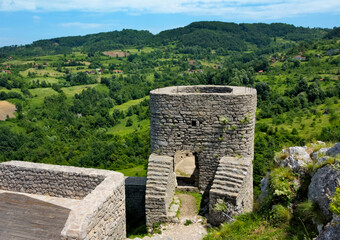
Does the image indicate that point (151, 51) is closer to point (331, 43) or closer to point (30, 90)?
point (30, 90)

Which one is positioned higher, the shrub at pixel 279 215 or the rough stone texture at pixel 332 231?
the rough stone texture at pixel 332 231

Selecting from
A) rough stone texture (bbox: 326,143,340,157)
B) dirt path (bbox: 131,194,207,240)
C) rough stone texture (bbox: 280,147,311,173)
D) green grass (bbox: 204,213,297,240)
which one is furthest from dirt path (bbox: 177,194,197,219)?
rough stone texture (bbox: 326,143,340,157)

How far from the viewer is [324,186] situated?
5.58 metres

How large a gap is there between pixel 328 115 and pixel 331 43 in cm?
5528

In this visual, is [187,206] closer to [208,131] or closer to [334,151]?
[208,131]

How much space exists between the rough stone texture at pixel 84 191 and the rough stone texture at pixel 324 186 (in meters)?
4.48

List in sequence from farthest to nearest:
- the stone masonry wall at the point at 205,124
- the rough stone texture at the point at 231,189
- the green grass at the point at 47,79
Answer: the green grass at the point at 47,79
the stone masonry wall at the point at 205,124
the rough stone texture at the point at 231,189

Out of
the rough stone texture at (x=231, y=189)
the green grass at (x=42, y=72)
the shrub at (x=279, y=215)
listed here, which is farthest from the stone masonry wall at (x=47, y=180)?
the green grass at (x=42, y=72)

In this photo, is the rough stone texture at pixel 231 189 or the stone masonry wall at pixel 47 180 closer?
the stone masonry wall at pixel 47 180

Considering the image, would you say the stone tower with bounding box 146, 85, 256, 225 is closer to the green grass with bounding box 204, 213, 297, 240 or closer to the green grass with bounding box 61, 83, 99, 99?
the green grass with bounding box 204, 213, 297, 240

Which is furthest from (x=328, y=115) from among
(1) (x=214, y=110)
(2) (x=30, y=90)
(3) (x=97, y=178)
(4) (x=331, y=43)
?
(2) (x=30, y=90)

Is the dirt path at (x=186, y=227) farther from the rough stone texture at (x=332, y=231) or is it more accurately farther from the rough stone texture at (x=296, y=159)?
the rough stone texture at (x=332, y=231)

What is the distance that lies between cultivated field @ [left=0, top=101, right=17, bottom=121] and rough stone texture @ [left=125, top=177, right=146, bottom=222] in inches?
3099

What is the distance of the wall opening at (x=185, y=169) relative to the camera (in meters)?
13.1
